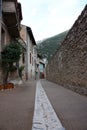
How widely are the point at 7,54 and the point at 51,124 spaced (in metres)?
10.1

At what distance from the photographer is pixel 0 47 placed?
13.7 metres

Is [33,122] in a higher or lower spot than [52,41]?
lower

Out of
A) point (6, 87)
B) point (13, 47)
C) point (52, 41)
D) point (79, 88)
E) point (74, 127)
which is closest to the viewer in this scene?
point (74, 127)

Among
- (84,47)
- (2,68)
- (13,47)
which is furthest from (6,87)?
(84,47)

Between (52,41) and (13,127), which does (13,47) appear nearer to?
(13,127)

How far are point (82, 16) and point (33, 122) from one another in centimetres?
610

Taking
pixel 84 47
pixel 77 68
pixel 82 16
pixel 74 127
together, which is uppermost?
pixel 82 16

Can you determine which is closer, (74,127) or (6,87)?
(74,127)

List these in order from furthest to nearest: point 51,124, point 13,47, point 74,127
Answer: point 13,47
point 51,124
point 74,127

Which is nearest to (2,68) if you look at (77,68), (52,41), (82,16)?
(77,68)

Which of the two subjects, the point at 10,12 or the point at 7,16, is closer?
the point at 10,12

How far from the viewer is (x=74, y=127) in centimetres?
387

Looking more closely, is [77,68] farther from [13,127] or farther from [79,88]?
[13,127]

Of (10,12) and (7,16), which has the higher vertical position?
(10,12)
